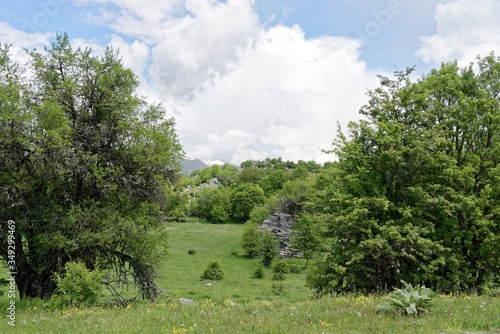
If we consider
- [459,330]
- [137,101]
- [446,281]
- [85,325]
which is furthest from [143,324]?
[446,281]

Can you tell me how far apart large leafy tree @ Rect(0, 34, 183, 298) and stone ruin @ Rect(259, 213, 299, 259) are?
169ft

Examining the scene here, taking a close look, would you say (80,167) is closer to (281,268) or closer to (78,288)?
(78,288)

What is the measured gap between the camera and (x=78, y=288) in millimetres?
15641

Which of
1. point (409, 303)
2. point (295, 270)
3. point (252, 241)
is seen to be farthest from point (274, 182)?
point (409, 303)

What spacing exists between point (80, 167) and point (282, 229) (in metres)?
61.8

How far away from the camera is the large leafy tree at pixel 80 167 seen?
17.1m

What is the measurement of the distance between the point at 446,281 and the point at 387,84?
11661 millimetres

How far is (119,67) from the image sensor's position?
66.3ft

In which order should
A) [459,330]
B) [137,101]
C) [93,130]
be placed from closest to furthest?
[459,330] → [93,130] → [137,101]

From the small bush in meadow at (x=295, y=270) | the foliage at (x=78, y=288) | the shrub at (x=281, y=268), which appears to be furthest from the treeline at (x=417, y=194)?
the small bush in meadow at (x=295, y=270)

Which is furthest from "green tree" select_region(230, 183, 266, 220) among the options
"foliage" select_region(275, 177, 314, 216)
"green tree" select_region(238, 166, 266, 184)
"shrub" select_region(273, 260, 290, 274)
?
"shrub" select_region(273, 260, 290, 274)

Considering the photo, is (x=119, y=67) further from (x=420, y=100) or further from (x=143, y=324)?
(x=420, y=100)

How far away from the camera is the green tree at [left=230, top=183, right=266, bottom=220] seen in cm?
11550

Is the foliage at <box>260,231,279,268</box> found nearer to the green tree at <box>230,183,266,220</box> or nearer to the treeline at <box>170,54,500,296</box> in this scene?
the treeline at <box>170,54,500,296</box>
